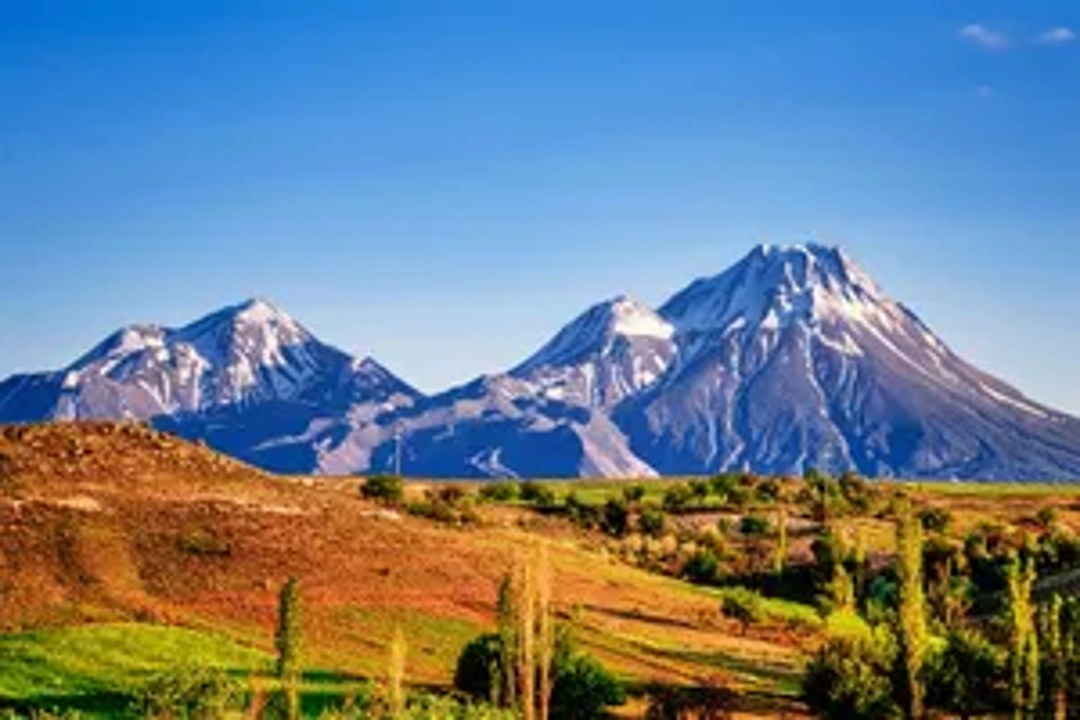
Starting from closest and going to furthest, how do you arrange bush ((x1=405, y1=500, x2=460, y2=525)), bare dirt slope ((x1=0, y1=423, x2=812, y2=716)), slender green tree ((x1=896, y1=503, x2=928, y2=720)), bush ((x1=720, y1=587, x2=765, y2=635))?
1. slender green tree ((x1=896, y1=503, x2=928, y2=720))
2. bare dirt slope ((x1=0, y1=423, x2=812, y2=716))
3. bush ((x1=720, y1=587, x2=765, y2=635))
4. bush ((x1=405, y1=500, x2=460, y2=525))

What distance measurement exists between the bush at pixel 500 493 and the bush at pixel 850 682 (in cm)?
5635

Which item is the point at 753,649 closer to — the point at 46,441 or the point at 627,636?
the point at 627,636

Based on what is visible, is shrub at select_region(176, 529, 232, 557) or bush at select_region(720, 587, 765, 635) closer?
shrub at select_region(176, 529, 232, 557)

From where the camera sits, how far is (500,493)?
106250 mm

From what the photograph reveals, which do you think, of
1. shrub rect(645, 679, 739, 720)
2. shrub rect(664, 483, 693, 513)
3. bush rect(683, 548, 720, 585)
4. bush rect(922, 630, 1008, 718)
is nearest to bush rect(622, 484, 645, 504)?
shrub rect(664, 483, 693, 513)

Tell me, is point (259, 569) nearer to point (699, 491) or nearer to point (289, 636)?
point (289, 636)

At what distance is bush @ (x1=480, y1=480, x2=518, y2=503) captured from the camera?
104 m

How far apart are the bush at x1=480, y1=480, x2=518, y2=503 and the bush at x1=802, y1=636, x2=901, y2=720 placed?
56354mm

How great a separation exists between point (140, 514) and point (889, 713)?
82.6 feet

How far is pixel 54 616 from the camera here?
148ft

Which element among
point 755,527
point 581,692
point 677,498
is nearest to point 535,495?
point 677,498

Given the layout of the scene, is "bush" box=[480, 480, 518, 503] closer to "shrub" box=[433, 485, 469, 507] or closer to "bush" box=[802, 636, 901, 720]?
"shrub" box=[433, 485, 469, 507]

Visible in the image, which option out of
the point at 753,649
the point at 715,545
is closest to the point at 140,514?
the point at 753,649

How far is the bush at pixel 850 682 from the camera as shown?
44688 millimetres
